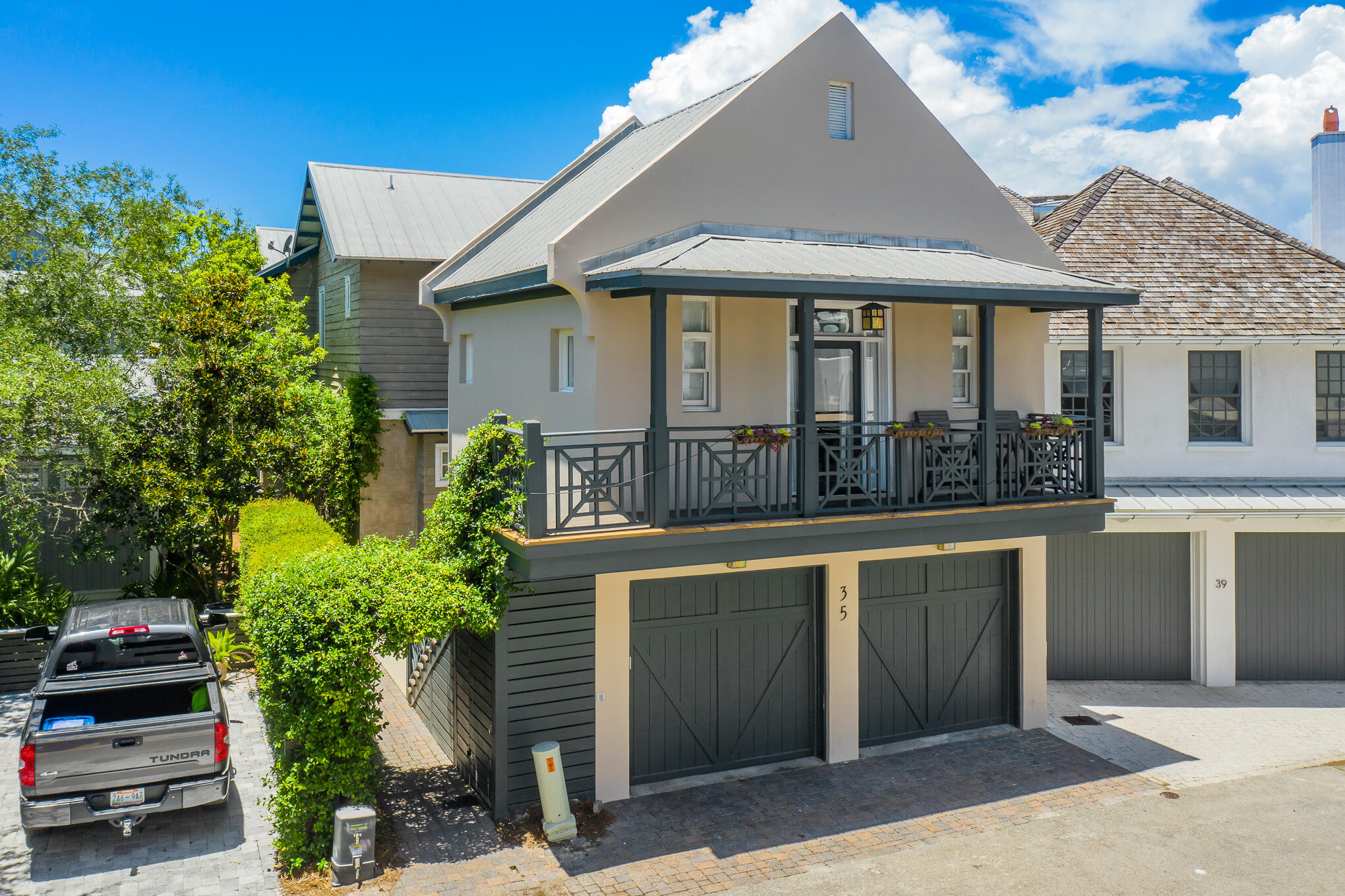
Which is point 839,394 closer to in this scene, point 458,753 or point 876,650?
point 876,650

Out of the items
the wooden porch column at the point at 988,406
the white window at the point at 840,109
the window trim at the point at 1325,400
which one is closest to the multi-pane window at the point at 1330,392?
the window trim at the point at 1325,400

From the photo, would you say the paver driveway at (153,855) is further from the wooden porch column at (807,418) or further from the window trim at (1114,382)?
the window trim at (1114,382)

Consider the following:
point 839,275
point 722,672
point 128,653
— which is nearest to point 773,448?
point 839,275

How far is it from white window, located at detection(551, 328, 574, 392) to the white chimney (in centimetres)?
2064

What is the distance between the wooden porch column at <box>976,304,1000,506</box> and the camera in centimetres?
1180

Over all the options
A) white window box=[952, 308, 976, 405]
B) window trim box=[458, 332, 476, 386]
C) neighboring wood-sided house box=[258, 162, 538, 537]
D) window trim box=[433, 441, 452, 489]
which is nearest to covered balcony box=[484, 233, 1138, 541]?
white window box=[952, 308, 976, 405]

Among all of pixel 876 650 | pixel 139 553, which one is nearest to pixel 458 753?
pixel 876 650

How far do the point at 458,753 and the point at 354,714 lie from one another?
112 inches

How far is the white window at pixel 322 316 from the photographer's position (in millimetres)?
21406

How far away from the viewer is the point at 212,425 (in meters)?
15.9

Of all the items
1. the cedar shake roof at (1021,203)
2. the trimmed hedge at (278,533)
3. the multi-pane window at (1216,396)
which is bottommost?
the trimmed hedge at (278,533)

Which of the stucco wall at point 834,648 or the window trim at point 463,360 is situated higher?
the window trim at point 463,360

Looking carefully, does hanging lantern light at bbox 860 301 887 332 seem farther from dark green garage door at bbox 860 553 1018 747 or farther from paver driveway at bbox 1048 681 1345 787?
paver driveway at bbox 1048 681 1345 787

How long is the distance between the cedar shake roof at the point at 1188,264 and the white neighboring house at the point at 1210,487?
0.18 ft
